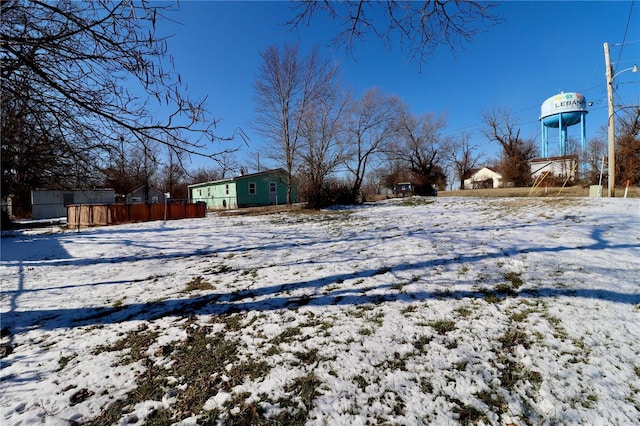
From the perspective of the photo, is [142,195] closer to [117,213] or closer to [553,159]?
[117,213]

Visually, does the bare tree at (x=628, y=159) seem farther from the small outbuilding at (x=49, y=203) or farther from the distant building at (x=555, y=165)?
the small outbuilding at (x=49, y=203)

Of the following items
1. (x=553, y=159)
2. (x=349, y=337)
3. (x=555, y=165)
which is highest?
(x=553, y=159)

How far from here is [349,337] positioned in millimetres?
2752

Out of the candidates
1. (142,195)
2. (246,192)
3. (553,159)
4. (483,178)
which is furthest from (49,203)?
(483,178)

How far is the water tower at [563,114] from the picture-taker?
2877 centimetres

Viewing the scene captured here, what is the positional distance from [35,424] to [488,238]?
6702 millimetres

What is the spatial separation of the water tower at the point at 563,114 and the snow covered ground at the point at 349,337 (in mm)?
33668

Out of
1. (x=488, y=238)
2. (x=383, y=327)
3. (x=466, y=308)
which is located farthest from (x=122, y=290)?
(x=488, y=238)

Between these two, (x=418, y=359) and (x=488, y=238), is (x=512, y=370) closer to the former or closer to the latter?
(x=418, y=359)

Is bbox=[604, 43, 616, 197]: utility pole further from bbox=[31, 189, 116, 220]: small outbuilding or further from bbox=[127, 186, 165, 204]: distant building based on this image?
bbox=[127, 186, 165, 204]: distant building

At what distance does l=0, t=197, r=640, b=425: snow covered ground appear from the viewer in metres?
1.96

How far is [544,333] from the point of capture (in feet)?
8.46

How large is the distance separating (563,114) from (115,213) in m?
42.7

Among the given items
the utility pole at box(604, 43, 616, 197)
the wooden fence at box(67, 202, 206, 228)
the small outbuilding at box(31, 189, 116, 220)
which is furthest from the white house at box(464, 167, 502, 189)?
the small outbuilding at box(31, 189, 116, 220)
